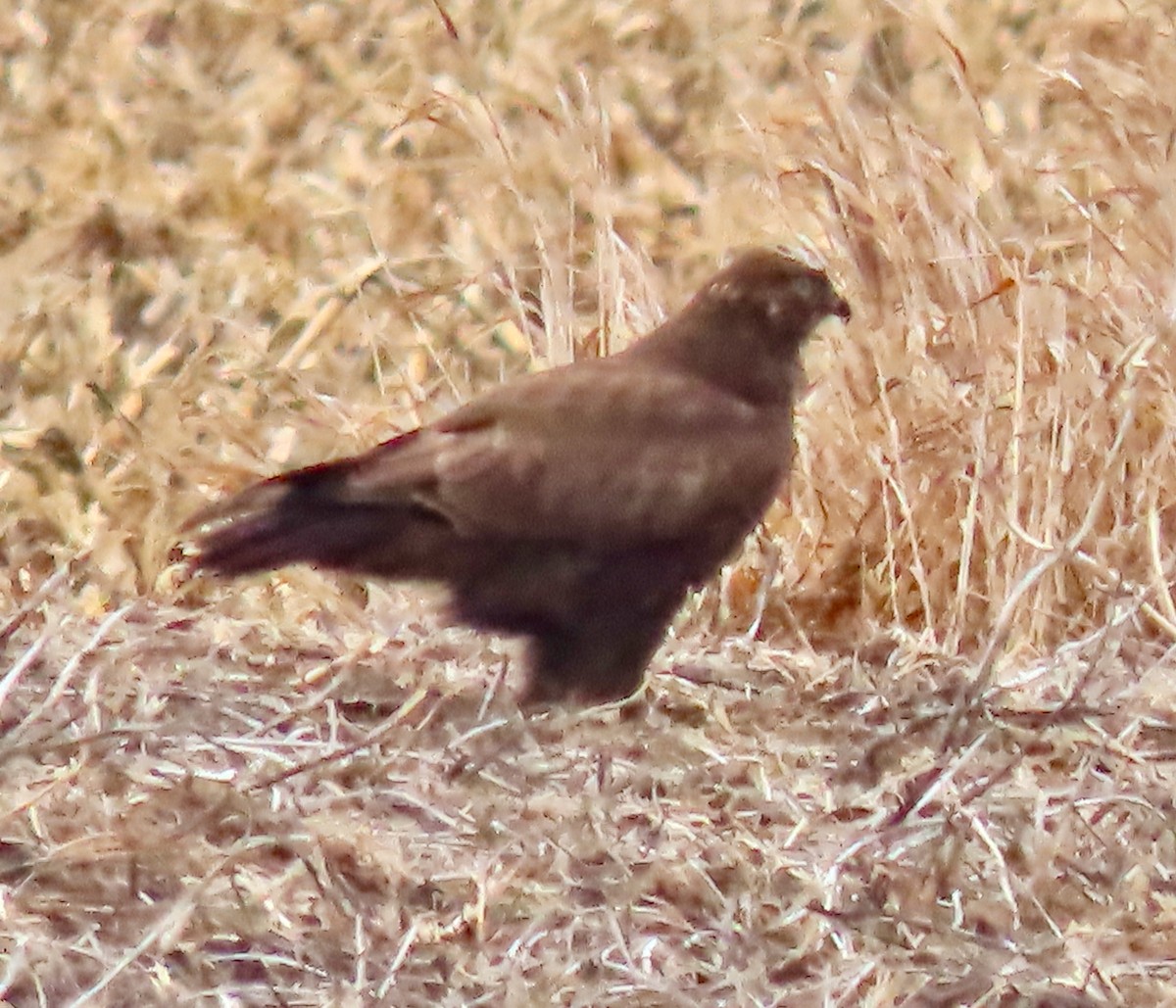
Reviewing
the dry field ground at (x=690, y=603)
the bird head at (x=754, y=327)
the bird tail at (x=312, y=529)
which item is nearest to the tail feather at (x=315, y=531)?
the bird tail at (x=312, y=529)

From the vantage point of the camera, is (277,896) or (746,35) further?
(746,35)

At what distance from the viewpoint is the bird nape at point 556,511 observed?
7.17 ft

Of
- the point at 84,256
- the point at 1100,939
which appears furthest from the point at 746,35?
the point at 1100,939

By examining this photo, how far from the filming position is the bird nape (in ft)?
7.17

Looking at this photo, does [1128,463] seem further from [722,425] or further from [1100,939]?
[1100,939]

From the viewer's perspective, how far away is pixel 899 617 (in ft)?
8.87

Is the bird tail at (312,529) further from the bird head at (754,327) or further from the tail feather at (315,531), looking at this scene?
the bird head at (754,327)

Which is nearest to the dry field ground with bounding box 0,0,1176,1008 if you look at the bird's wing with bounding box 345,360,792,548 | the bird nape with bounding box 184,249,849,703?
the bird nape with bounding box 184,249,849,703

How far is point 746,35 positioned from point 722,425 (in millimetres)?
2074

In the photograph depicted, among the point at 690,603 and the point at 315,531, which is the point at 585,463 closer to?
the point at 315,531

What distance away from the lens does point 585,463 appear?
2223 millimetres

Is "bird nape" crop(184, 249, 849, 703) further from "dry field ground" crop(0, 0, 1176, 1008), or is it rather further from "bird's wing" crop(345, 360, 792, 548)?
"dry field ground" crop(0, 0, 1176, 1008)

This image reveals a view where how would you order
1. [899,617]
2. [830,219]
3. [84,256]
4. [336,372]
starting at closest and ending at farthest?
[899,617]
[830,219]
[336,372]
[84,256]

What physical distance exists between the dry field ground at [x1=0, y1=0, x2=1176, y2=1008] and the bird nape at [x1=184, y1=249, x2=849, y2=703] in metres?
0.10
